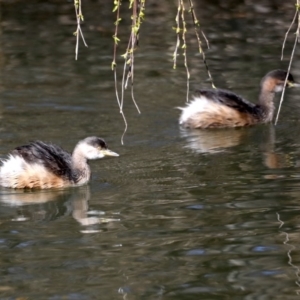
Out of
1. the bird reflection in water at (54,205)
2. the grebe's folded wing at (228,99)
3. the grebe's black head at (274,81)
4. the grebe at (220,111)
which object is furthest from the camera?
the grebe's black head at (274,81)

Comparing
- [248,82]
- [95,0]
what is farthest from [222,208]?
[95,0]

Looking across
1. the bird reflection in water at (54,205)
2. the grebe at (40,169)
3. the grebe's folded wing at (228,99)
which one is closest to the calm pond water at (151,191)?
the bird reflection in water at (54,205)

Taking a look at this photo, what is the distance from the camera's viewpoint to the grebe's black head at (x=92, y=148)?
9219 mm

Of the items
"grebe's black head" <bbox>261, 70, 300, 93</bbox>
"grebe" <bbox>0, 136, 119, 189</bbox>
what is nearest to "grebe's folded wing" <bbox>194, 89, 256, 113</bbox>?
"grebe's black head" <bbox>261, 70, 300, 93</bbox>

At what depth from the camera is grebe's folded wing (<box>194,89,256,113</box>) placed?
11.6m

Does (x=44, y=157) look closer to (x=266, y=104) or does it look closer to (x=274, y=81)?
(x=266, y=104)

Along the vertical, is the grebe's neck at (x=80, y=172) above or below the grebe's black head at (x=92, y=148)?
below

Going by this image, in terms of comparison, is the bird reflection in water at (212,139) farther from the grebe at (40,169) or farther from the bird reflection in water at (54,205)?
the bird reflection in water at (54,205)

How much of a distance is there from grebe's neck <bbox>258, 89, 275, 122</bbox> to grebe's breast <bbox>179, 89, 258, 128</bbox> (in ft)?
0.46

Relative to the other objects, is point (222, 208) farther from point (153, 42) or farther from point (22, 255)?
point (153, 42)

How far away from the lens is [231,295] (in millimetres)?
6121

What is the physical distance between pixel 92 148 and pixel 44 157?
0.45 meters

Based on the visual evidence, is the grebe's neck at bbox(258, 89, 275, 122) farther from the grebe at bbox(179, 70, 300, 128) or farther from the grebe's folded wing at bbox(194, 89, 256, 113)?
the grebe's folded wing at bbox(194, 89, 256, 113)

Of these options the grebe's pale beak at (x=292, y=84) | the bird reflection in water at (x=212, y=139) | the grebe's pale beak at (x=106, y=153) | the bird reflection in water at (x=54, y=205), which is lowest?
the bird reflection in water at (x=212, y=139)
